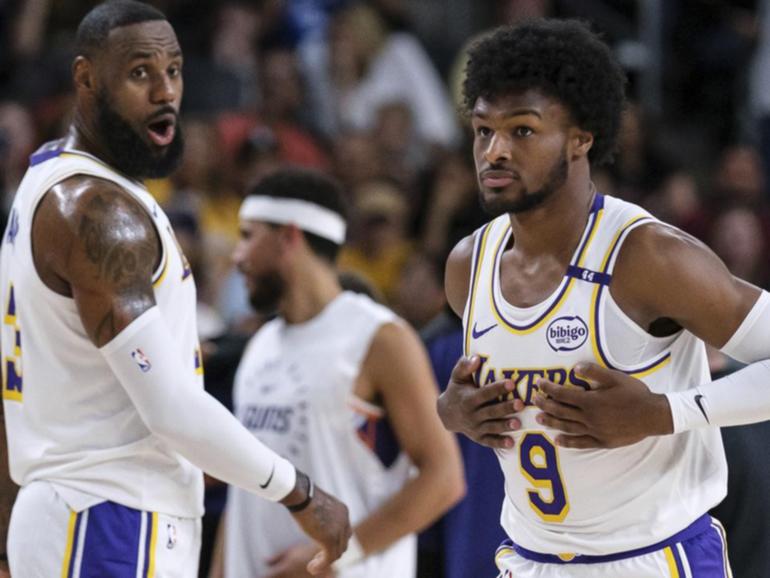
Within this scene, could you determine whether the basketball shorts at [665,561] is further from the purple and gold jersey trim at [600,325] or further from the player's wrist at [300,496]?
the player's wrist at [300,496]

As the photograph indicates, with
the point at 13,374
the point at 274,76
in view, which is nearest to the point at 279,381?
the point at 13,374

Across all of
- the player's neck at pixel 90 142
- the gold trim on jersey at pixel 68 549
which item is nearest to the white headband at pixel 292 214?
the player's neck at pixel 90 142

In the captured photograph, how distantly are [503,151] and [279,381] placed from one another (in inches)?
81.5

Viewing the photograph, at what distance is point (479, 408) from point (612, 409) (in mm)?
447

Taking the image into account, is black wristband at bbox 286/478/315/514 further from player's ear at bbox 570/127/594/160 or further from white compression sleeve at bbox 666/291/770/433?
player's ear at bbox 570/127/594/160

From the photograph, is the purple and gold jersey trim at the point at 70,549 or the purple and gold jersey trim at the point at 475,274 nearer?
the purple and gold jersey trim at the point at 70,549

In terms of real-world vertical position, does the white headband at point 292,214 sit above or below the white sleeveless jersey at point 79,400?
above

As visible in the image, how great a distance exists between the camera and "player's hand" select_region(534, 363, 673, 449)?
11.8 feet

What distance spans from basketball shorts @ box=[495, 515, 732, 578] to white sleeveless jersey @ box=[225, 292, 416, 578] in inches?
63.8

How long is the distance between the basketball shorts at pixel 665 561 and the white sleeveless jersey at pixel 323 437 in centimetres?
162

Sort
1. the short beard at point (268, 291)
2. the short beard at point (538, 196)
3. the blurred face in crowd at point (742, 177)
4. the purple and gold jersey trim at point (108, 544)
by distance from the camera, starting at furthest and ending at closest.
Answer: the blurred face in crowd at point (742, 177) < the short beard at point (268, 291) < the purple and gold jersey trim at point (108, 544) < the short beard at point (538, 196)

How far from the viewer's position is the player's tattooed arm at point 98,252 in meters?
3.87

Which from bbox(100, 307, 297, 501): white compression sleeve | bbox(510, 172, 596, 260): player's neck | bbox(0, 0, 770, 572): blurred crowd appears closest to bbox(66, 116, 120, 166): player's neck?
bbox(100, 307, 297, 501): white compression sleeve

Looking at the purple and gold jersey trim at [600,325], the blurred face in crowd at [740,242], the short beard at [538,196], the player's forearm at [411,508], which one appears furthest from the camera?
the blurred face in crowd at [740,242]
